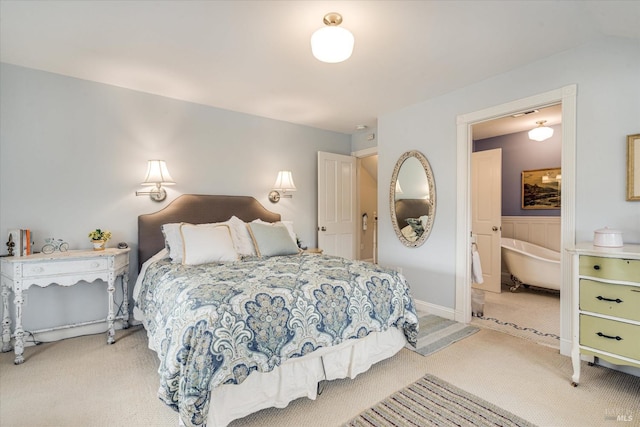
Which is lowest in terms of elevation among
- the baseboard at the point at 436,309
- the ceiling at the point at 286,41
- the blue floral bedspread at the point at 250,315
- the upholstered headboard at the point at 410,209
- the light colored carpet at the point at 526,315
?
the light colored carpet at the point at 526,315

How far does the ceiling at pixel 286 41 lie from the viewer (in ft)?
6.49

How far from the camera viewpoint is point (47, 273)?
251 centimetres

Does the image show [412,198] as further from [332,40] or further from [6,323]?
[6,323]

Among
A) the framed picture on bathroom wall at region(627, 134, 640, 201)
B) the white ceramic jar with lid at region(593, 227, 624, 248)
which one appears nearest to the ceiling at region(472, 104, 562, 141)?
the framed picture on bathroom wall at region(627, 134, 640, 201)

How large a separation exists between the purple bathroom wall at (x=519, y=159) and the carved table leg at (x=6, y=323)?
21.1 ft

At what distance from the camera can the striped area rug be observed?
68.3 inches

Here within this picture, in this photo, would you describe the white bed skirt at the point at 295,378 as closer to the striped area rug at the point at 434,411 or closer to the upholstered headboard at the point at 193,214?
the striped area rug at the point at 434,411

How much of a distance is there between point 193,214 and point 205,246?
0.94 meters

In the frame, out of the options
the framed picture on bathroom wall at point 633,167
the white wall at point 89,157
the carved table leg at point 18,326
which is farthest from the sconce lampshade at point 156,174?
the framed picture on bathroom wall at point 633,167

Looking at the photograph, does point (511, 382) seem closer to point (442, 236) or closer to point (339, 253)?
point (442, 236)

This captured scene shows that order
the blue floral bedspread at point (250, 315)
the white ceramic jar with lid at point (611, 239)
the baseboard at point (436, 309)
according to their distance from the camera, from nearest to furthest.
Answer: the blue floral bedspread at point (250, 315)
the white ceramic jar with lid at point (611, 239)
the baseboard at point (436, 309)

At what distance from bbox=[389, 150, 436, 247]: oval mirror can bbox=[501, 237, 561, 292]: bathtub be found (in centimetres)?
171

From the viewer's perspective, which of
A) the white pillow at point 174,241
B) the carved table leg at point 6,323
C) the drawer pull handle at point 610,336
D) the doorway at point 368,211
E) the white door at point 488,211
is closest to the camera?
the drawer pull handle at point 610,336

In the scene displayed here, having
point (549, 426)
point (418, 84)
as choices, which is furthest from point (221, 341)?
point (418, 84)
